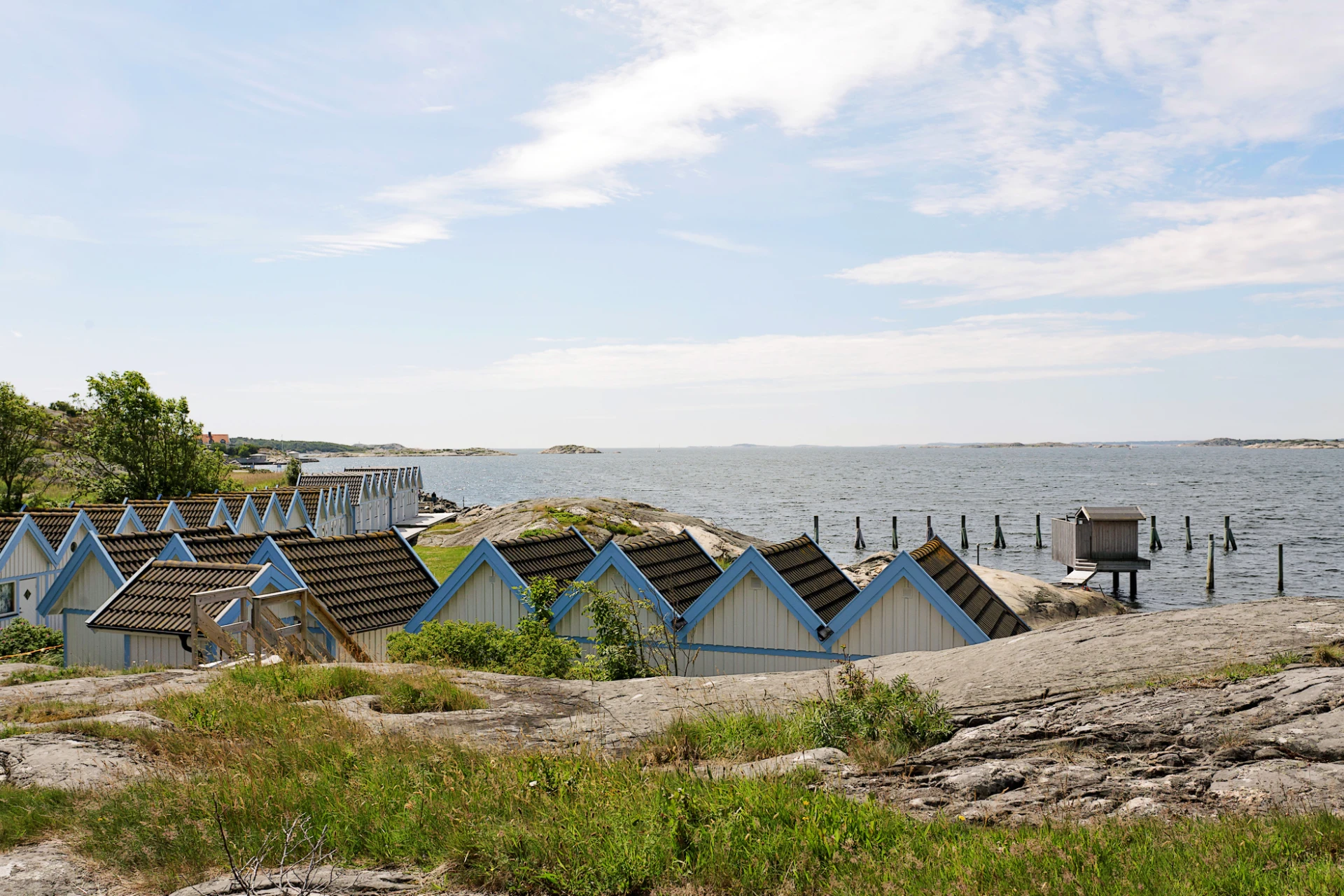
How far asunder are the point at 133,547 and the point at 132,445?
1678 inches

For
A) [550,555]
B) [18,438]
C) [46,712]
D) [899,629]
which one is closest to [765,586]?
[899,629]

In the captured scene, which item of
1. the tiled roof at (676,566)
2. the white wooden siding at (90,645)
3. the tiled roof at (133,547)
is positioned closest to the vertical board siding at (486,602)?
the tiled roof at (676,566)

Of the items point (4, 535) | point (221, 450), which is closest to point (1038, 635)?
point (4, 535)

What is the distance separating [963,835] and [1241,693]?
9.70 ft

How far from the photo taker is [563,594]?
16375mm

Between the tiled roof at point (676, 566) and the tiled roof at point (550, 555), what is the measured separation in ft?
6.47

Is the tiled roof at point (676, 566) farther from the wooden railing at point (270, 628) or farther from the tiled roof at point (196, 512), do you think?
the tiled roof at point (196, 512)

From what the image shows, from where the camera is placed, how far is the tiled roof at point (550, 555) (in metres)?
17.6

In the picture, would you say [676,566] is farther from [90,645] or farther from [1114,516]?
[1114,516]

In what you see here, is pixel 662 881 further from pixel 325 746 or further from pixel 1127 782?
pixel 325 746

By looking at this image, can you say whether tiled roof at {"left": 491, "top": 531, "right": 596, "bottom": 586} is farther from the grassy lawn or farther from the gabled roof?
the gabled roof

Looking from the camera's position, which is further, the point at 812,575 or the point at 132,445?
the point at 132,445

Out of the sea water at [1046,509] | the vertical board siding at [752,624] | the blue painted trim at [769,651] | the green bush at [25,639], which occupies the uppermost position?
the vertical board siding at [752,624]

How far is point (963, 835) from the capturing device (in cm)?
481
